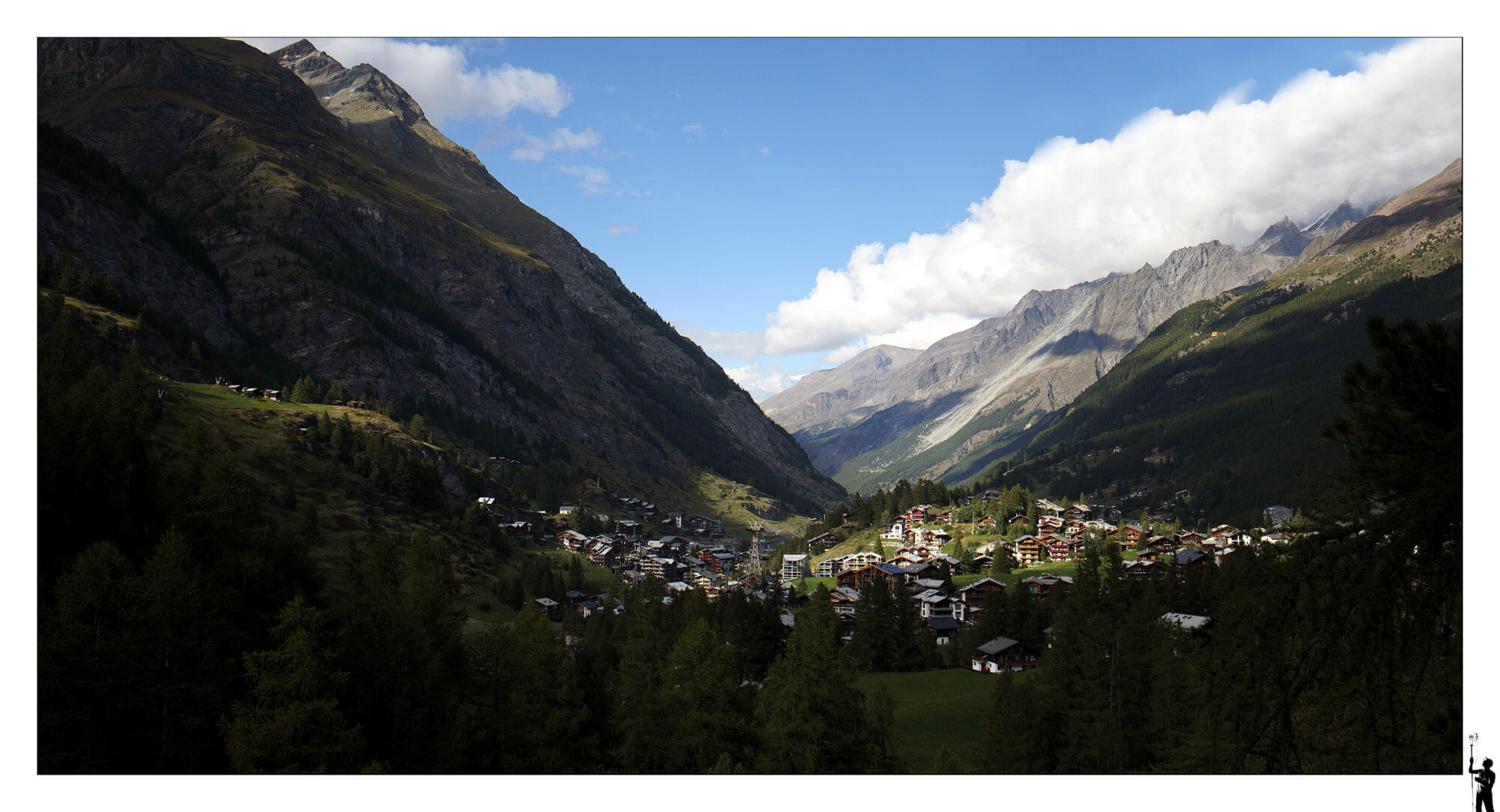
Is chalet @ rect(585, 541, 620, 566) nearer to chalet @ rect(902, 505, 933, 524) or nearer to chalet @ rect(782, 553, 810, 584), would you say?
chalet @ rect(782, 553, 810, 584)

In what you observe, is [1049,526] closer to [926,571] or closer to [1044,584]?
[926,571]

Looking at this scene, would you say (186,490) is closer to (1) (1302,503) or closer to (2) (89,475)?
(2) (89,475)

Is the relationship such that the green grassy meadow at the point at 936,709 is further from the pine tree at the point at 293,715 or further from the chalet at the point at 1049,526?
the chalet at the point at 1049,526

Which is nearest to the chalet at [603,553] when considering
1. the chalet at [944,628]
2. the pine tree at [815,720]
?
the chalet at [944,628]

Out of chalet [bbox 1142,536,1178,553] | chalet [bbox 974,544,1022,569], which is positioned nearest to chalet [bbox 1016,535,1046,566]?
chalet [bbox 974,544,1022,569]
